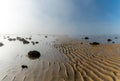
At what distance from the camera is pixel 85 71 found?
30.4 ft

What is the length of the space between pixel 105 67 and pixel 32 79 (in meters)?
3.74

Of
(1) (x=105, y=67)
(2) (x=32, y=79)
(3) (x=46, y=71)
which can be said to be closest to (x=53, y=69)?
(3) (x=46, y=71)

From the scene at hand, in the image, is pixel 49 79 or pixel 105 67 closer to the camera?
pixel 49 79

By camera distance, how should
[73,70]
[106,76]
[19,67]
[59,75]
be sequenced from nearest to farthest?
[106,76] < [59,75] < [73,70] < [19,67]

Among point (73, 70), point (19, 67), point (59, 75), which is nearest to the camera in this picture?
point (59, 75)

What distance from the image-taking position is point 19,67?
10.6 metres

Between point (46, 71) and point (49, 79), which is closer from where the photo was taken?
point (49, 79)

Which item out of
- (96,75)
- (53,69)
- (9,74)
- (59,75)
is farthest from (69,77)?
(9,74)

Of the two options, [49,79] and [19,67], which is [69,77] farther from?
[19,67]

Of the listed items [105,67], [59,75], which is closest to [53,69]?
[59,75]

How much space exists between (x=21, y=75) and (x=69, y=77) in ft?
7.42

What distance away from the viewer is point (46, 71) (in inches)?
379

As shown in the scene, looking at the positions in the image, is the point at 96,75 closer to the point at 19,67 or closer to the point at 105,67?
the point at 105,67

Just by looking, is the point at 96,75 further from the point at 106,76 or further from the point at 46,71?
the point at 46,71
